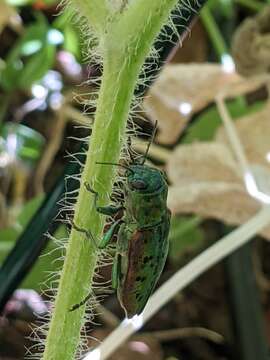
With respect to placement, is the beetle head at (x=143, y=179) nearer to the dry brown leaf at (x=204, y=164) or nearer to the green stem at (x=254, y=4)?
the dry brown leaf at (x=204, y=164)

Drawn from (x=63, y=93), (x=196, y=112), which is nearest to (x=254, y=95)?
(x=196, y=112)

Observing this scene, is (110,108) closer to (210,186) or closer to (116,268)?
(116,268)

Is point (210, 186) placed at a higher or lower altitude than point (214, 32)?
lower

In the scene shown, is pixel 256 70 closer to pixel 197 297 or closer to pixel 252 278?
pixel 252 278

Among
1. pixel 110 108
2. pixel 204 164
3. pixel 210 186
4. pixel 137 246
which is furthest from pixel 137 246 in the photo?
pixel 204 164

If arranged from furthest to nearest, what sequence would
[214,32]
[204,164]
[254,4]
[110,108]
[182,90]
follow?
[254,4], [214,32], [182,90], [204,164], [110,108]

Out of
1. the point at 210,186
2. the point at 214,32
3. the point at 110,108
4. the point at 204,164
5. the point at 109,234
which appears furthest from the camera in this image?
the point at 214,32
